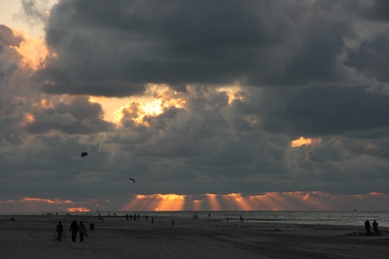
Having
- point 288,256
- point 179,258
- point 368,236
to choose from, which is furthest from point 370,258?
point 368,236

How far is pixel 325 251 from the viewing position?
4200cm

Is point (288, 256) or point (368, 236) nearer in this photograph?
point (288, 256)

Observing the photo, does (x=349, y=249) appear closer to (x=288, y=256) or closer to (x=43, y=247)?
(x=288, y=256)

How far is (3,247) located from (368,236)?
3801 cm

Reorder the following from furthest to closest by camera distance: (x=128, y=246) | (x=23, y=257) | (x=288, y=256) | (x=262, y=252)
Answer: (x=128, y=246)
(x=262, y=252)
(x=288, y=256)
(x=23, y=257)

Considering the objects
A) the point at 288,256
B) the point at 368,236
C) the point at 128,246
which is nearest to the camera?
the point at 288,256

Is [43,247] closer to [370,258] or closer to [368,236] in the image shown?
[370,258]

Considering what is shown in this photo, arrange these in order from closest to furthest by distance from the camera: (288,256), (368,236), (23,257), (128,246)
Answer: (23,257) → (288,256) → (128,246) → (368,236)

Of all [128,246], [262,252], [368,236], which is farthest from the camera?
[368,236]

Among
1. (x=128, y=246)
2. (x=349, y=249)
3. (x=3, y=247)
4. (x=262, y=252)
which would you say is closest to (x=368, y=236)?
(x=349, y=249)

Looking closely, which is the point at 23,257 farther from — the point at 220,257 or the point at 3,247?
the point at 220,257

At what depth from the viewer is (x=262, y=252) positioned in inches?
1610

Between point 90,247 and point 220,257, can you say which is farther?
point 90,247

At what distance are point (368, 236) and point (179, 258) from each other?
3244 centimetres
